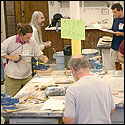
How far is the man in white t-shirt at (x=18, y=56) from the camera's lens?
464 centimetres

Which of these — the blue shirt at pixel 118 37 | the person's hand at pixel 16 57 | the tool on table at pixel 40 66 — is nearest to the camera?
the person's hand at pixel 16 57

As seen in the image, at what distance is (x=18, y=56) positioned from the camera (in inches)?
→ 182

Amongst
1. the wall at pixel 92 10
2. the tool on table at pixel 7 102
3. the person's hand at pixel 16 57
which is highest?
the wall at pixel 92 10

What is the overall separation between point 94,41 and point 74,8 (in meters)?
4.58

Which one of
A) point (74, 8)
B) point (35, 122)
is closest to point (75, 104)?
point (35, 122)

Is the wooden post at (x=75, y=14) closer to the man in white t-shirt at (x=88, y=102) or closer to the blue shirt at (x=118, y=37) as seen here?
the man in white t-shirt at (x=88, y=102)

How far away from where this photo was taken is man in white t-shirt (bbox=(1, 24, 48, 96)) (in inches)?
183

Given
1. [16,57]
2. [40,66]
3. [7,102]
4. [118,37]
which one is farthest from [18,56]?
[118,37]

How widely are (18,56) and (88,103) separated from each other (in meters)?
2.08

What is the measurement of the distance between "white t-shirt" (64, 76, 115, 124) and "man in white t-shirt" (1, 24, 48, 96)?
201 centimetres

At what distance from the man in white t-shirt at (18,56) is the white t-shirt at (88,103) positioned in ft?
6.59

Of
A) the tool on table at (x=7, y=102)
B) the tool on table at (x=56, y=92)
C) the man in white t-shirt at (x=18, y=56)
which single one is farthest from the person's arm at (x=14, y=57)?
the tool on table at (x=7, y=102)

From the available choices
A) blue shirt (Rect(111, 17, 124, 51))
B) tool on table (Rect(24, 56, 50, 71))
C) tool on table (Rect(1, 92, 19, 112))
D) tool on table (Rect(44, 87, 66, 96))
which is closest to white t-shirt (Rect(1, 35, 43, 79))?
tool on table (Rect(24, 56, 50, 71))

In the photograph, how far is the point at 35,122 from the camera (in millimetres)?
3270
